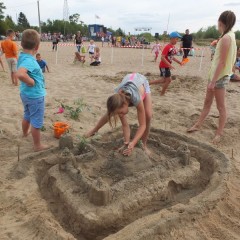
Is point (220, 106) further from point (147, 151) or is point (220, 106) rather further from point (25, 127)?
point (25, 127)

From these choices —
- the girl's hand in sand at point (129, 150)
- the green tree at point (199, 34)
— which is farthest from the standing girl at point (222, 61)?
the green tree at point (199, 34)

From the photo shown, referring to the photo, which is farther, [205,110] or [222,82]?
[205,110]

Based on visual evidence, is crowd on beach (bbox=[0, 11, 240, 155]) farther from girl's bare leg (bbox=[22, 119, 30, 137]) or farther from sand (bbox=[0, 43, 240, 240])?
sand (bbox=[0, 43, 240, 240])

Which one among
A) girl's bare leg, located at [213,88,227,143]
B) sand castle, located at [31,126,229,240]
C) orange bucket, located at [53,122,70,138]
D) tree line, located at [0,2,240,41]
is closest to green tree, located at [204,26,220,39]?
tree line, located at [0,2,240,41]

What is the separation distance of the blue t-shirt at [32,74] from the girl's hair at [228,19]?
7.97ft

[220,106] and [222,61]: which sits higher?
[222,61]

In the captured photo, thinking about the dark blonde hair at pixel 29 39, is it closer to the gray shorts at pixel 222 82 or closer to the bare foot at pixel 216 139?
the gray shorts at pixel 222 82

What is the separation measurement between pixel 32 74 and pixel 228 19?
8.45 ft

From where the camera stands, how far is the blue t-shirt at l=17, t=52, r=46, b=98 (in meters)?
3.44

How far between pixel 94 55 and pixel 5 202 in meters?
11.8

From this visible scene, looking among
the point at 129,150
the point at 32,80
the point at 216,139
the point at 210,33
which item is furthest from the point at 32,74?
the point at 210,33

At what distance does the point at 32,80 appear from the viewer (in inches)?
135

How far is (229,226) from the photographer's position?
2.68 metres

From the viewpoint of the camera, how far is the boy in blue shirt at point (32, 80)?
3.42 meters
